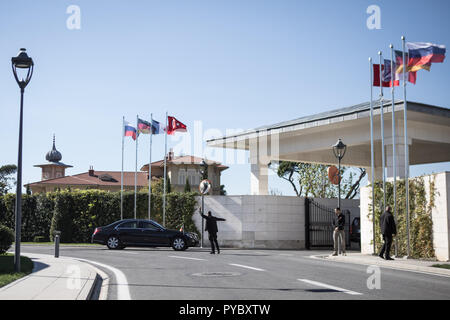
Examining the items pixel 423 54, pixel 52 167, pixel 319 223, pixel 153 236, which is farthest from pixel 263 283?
pixel 52 167

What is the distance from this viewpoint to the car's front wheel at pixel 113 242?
25047 mm

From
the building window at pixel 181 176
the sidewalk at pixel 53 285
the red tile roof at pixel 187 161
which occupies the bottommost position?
the sidewalk at pixel 53 285

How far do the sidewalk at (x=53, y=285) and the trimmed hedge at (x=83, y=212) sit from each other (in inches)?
709

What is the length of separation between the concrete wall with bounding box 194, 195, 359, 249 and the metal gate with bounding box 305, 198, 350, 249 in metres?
0.73

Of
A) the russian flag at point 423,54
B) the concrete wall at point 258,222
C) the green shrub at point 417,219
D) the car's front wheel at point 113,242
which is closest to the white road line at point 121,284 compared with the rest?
the car's front wheel at point 113,242

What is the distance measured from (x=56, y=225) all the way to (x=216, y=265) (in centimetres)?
1931

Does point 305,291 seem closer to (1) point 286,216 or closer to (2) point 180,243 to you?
(2) point 180,243

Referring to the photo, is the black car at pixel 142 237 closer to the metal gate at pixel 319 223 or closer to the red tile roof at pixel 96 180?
the metal gate at pixel 319 223

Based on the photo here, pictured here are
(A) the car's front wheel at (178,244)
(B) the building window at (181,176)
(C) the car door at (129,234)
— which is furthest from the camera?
(B) the building window at (181,176)

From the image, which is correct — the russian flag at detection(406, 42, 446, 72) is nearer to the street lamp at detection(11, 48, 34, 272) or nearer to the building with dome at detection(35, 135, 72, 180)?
the street lamp at detection(11, 48, 34, 272)

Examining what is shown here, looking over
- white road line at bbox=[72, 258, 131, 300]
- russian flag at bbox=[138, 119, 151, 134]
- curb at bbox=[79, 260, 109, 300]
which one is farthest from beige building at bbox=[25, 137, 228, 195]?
curb at bbox=[79, 260, 109, 300]
